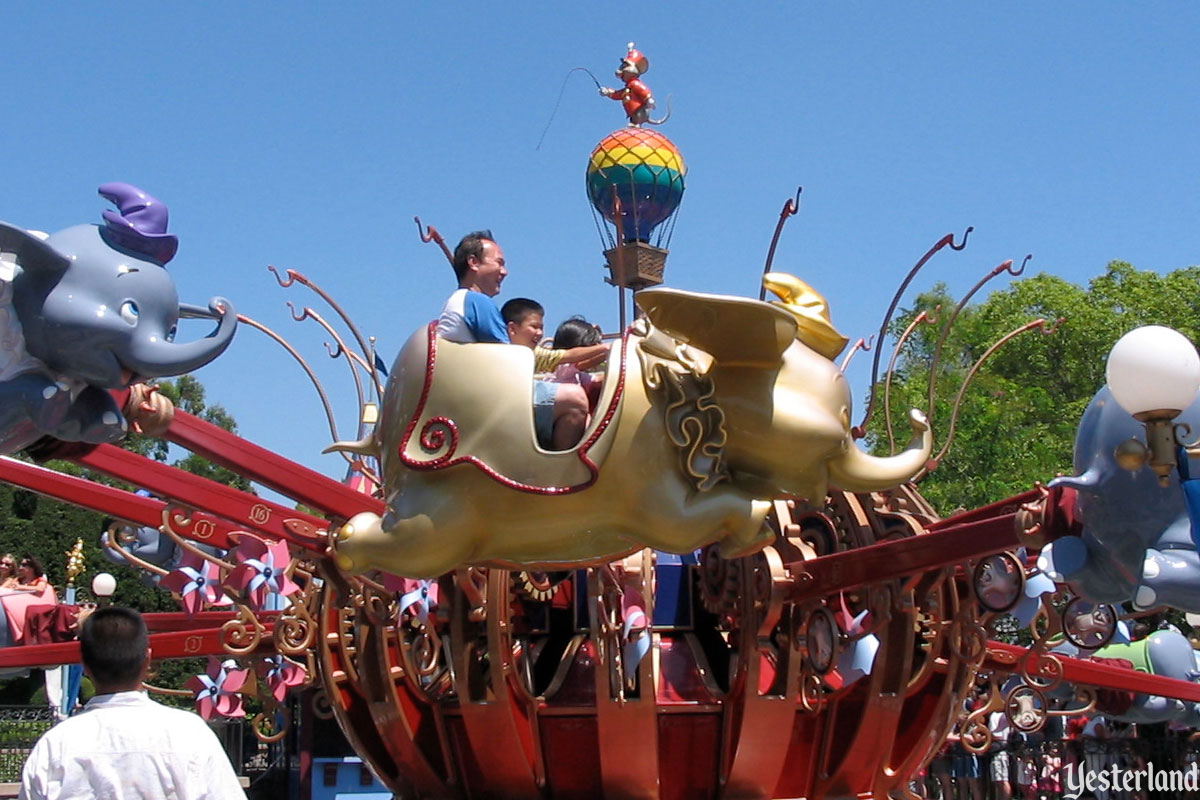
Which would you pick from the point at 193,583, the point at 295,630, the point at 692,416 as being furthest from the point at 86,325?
the point at 193,583

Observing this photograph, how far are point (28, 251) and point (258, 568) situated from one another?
2.77 meters

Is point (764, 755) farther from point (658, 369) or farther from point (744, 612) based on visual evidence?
point (658, 369)

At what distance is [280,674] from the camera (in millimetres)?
7926

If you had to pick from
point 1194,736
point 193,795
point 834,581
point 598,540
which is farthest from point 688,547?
point 1194,736

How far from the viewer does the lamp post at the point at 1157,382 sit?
4191 millimetres

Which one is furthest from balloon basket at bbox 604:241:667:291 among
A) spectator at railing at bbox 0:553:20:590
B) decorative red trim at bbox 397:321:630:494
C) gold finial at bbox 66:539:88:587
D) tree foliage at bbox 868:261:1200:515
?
tree foliage at bbox 868:261:1200:515

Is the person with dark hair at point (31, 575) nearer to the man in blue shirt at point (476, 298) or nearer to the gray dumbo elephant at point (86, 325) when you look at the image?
the gray dumbo elephant at point (86, 325)

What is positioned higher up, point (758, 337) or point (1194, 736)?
point (758, 337)

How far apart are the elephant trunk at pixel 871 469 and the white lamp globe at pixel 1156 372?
708 millimetres

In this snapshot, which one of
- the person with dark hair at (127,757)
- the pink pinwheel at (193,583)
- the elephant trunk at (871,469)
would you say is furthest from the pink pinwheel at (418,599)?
the person with dark hair at (127,757)

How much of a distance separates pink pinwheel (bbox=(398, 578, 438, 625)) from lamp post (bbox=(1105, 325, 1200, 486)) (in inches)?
131

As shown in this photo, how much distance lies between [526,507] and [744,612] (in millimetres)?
2903

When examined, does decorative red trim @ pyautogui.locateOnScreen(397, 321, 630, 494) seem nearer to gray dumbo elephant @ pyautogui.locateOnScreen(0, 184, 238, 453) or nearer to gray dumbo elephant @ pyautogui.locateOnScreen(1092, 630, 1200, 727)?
gray dumbo elephant @ pyautogui.locateOnScreen(0, 184, 238, 453)

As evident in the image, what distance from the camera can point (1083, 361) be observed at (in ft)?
83.8
